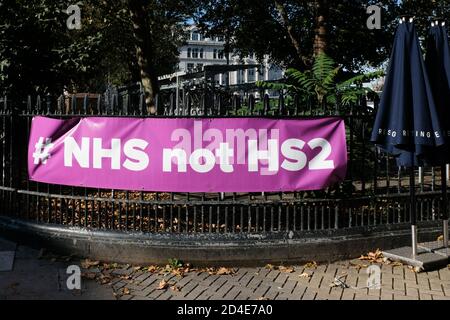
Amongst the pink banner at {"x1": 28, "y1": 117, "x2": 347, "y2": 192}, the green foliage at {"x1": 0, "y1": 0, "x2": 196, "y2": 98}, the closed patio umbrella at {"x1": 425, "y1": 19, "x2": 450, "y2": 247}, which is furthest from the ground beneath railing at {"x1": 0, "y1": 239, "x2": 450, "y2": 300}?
the green foliage at {"x1": 0, "y1": 0, "x2": 196, "y2": 98}

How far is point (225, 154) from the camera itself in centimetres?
605

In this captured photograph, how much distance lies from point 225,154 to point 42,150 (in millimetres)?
2508

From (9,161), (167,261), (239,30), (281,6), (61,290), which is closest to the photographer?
(61,290)

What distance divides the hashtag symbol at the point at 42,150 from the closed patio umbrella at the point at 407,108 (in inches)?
162

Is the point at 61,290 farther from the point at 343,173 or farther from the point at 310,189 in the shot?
the point at 343,173

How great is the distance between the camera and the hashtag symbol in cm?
661

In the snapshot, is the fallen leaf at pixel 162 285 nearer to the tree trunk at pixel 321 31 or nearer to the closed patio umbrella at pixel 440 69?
the closed patio umbrella at pixel 440 69

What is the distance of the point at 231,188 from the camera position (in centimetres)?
606

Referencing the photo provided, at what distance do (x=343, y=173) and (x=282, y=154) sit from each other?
82 centimetres

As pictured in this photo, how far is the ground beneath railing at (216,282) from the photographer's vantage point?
16.6 feet

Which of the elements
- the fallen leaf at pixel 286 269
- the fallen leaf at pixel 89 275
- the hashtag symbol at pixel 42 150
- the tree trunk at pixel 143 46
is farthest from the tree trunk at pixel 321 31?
the fallen leaf at pixel 89 275

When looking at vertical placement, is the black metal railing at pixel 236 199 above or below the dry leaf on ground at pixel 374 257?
above

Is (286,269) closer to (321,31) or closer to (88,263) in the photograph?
(88,263)

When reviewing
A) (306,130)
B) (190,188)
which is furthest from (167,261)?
(306,130)
